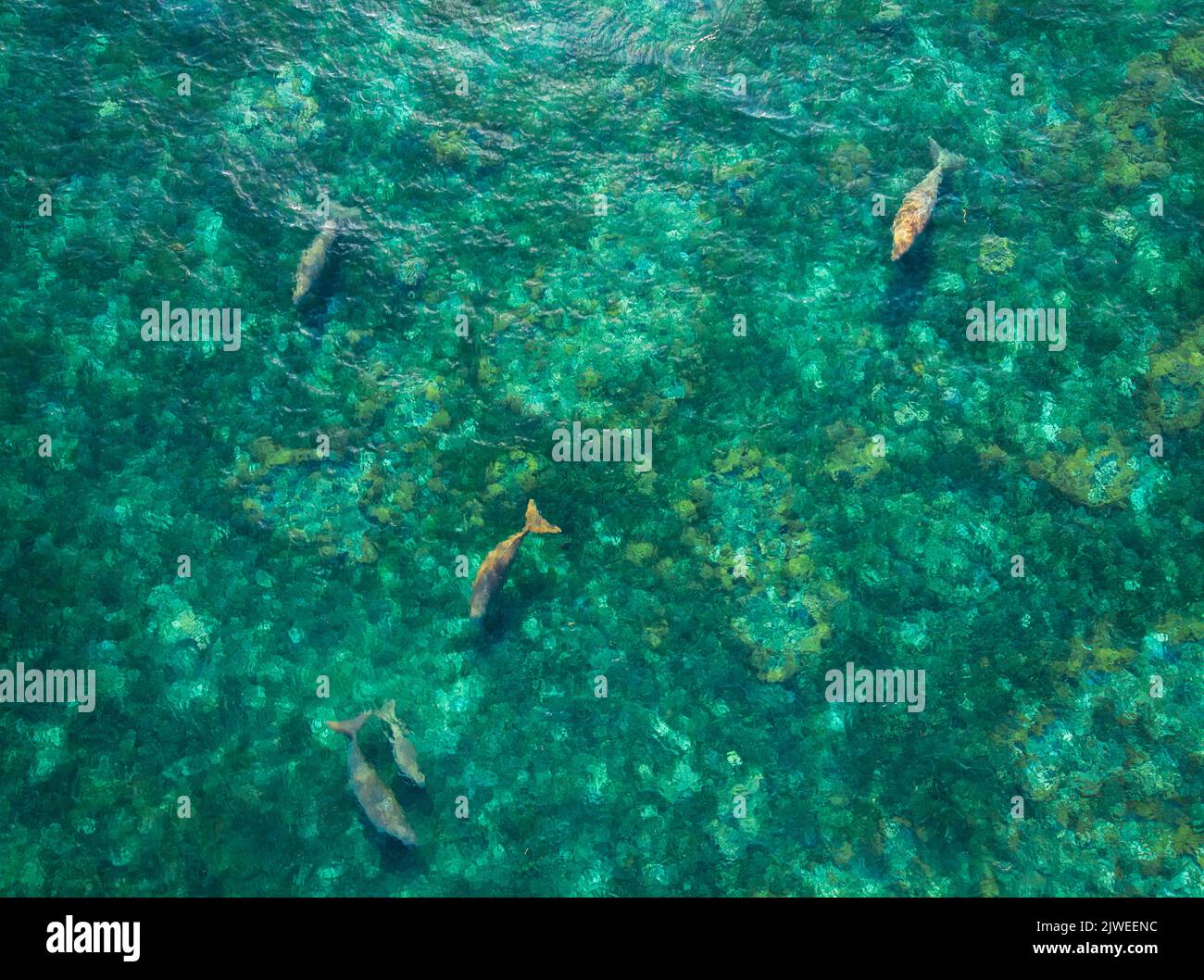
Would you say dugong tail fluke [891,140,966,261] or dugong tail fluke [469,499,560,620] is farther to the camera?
dugong tail fluke [891,140,966,261]

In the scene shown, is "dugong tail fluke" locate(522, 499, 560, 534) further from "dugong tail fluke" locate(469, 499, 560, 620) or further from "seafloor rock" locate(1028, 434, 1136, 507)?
"seafloor rock" locate(1028, 434, 1136, 507)

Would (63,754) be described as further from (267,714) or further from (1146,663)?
(1146,663)

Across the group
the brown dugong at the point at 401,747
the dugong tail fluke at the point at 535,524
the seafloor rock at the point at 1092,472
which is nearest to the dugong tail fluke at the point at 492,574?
the dugong tail fluke at the point at 535,524

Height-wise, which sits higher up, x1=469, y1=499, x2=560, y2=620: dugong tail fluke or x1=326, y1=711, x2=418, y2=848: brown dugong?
x1=469, y1=499, x2=560, y2=620: dugong tail fluke

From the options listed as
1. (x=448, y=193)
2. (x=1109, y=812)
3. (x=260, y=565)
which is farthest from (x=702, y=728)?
(x=448, y=193)

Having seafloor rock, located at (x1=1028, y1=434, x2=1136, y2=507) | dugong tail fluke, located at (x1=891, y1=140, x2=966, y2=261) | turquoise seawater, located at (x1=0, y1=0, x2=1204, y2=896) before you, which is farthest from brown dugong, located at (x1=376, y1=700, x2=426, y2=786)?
dugong tail fluke, located at (x1=891, y1=140, x2=966, y2=261)
